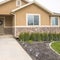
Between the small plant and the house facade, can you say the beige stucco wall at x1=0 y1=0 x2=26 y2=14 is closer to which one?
the house facade

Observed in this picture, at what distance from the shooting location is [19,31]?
2831 cm

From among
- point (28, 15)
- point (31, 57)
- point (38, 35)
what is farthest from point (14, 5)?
point (31, 57)

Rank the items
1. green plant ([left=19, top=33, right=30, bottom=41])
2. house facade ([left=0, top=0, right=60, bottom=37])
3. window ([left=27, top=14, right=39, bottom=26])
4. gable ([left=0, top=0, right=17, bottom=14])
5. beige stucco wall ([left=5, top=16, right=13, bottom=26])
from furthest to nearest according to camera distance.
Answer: beige stucco wall ([left=5, top=16, right=13, bottom=26]), gable ([left=0, top=0, right=17, bottom=14]), window ([left=27, top=14, right=39, bottom=26]), house facade ([left=0, top=0, right=60, bottom=37]), green plant ([left=19, top=33, right=30, bottom=41])

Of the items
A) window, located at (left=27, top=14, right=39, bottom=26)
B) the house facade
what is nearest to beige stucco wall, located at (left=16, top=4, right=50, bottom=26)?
the house facade

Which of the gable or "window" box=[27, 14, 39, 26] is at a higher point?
the gable

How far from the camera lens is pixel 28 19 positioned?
29125 mm

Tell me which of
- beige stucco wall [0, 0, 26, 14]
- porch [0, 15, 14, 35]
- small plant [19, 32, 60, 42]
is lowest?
small plant [19, 32, 60, 42]

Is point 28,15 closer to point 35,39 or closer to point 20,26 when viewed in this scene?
point 20,26

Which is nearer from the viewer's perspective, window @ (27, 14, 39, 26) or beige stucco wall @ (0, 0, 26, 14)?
window @ (27, 14, 39, 26)

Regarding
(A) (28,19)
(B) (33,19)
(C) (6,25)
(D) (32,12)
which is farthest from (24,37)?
(C) (6,25)

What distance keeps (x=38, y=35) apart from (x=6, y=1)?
29.7ft

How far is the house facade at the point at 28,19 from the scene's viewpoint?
28656 mm

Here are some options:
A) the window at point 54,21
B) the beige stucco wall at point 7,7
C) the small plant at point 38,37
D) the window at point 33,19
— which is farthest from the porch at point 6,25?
the small plant at point 38,37

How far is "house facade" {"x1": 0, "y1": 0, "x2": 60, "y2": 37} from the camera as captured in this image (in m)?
28.7
